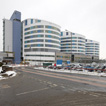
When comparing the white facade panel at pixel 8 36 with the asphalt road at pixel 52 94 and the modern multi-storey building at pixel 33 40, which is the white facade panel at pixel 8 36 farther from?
the asphalt road at pixel 52 94

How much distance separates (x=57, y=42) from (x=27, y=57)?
84.6 feet

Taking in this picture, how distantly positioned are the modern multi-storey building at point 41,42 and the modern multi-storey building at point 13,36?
415 inches

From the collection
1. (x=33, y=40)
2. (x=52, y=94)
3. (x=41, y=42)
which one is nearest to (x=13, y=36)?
(x=33, y=40)

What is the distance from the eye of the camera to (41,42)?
58469mm

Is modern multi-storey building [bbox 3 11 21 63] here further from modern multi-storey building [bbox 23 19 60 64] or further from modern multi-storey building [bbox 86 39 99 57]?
modern multi-storey building [bbox 86 39 99 57]

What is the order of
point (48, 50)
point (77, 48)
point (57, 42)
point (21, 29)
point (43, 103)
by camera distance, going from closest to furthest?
point (43, 103) < point (48, 50) < point (57, 42) < point (21, 29) < point (77, 48)

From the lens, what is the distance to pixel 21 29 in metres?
72.6

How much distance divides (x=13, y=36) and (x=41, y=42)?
27.7 meters

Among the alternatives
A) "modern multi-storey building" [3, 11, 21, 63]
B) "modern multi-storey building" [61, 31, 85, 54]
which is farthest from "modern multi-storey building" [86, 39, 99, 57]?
"modern multi-storey building" [3, 11, 21, 63]

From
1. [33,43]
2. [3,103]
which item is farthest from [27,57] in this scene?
[3,103]

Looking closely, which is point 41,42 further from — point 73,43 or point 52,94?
point 52,94

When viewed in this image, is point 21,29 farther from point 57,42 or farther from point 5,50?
point 57,42

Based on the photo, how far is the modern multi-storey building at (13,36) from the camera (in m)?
66.1

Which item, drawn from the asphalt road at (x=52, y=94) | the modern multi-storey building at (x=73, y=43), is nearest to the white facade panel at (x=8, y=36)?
the modern multi-storey building at (x=73, y=43)
